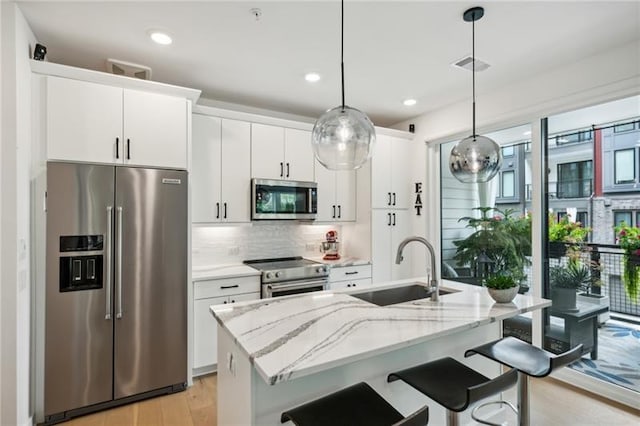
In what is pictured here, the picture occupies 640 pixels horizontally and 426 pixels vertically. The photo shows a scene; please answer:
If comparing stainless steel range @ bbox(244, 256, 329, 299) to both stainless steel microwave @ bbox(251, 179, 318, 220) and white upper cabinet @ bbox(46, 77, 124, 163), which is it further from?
white upper cabinet @ bbox(46, 77, 124, 163)

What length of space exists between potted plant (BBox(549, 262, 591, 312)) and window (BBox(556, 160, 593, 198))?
623mm

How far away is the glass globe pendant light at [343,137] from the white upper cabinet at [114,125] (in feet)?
5.15

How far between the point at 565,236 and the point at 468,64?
1760 mm

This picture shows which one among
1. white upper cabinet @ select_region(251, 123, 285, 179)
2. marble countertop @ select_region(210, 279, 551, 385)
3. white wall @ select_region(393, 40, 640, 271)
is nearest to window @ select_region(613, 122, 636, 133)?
white wall @ select_region(393, 40, 640, 271)

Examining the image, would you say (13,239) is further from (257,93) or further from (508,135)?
(508,135)

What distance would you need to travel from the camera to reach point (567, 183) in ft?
10.2

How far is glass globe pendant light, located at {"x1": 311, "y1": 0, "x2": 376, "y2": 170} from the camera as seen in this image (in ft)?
5.90

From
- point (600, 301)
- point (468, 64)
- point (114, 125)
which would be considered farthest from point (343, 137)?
point (600, 301)

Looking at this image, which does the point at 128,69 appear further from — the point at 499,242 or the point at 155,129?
the point at 499,242

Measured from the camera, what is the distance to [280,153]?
149 inches

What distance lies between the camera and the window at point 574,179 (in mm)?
2980

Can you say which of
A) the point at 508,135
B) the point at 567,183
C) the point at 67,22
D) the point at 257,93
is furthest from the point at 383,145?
the point at 67,22

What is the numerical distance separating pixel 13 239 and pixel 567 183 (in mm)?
4217

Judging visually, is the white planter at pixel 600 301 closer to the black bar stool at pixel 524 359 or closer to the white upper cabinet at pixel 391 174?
the black bar stool at pixel 524 359
